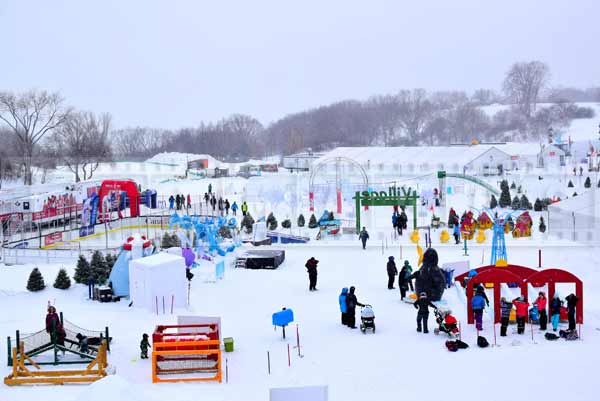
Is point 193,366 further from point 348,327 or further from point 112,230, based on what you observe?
point 112,230

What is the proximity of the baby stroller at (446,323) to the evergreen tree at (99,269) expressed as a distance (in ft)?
28.4

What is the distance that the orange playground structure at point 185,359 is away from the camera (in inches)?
510

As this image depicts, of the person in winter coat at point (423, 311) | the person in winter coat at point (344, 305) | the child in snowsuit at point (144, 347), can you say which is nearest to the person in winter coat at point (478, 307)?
the person in winter coat at point (423, 311)

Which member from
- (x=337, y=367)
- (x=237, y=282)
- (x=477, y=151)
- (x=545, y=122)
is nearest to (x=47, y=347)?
(x=337, y=367)

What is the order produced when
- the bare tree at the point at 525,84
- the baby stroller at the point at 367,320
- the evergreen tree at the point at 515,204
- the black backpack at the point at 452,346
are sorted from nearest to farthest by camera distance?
1. the black backpack at the point at 452,346
2. the baby stroller at the point at 367,320
3. the evergreen tree at the point at 515,204
4. the bare tree at the point at 525,84

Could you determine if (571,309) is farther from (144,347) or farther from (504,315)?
(144,347)

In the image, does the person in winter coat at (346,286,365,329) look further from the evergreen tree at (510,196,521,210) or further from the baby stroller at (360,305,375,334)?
the evergreen tree at (510,196,521,210)

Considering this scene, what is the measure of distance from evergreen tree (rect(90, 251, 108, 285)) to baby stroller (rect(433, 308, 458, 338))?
341 inches

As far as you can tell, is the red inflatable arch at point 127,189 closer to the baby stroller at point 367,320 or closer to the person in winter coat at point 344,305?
the person in winter coat at point 344,305

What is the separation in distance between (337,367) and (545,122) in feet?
354

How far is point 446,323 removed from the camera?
14.9 m

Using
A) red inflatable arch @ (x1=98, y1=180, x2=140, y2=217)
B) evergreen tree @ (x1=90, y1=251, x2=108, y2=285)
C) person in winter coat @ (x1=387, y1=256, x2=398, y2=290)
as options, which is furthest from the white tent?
red inflatable arch @ (x1=98, y1=180, x2=140, y2=217)

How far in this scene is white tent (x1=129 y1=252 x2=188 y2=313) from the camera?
Result: 17859 mm

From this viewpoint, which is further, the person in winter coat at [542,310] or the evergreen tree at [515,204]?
the evergreen tree at [515,204]
